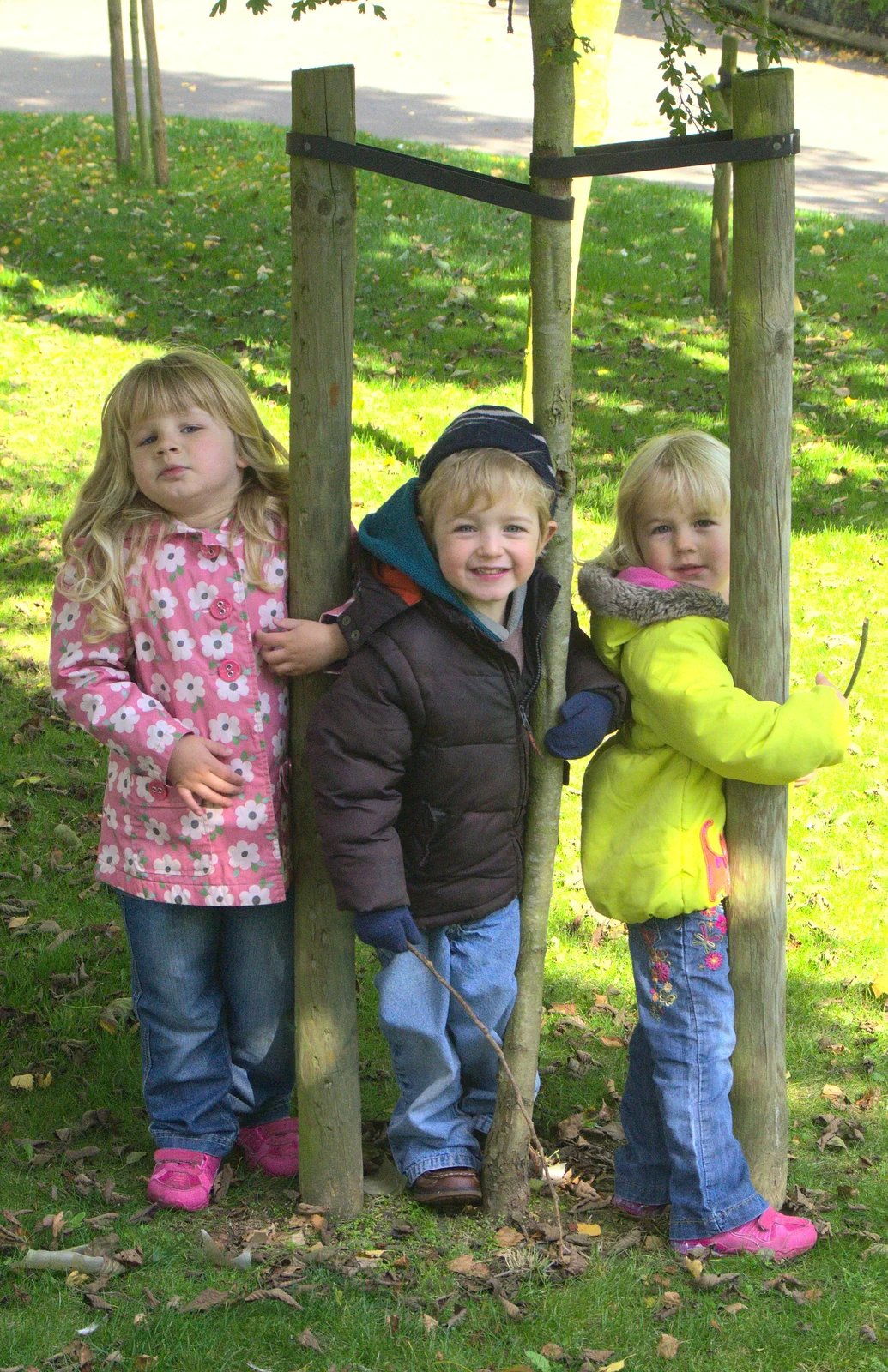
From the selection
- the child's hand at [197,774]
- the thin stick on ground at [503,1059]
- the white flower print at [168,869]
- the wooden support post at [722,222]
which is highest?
the wooden support post at [722,222]

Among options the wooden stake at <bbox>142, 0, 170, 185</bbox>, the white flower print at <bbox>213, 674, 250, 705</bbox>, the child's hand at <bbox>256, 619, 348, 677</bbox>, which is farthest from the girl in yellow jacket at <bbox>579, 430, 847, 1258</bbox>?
the wooden stake at <bbox>142, 0, 170, 185</bbox>

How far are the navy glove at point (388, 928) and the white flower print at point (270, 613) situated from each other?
658 mm

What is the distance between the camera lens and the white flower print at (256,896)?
297 cm

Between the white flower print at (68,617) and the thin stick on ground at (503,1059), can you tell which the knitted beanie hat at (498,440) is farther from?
the thin stick on ground at (503,1059)

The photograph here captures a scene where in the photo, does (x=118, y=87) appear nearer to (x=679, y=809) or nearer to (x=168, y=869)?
(x=168, y=869)

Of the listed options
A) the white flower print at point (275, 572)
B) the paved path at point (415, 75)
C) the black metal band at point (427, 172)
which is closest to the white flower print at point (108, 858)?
the white flower print at point (275, 572)

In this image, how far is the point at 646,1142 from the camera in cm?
318

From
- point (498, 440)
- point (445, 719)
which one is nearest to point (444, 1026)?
point (445, 719)

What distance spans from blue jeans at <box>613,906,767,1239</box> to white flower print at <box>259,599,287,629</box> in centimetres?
104

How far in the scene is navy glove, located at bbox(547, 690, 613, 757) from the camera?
2854 mm

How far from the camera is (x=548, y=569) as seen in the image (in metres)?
2.93

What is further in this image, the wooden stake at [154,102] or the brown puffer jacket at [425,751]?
the wooden stake at [154,102]

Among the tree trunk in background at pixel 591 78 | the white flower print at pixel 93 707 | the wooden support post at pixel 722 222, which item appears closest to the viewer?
the white flower print at pixel 93 707

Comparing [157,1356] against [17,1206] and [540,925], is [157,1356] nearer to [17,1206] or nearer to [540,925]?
[17,1206]
